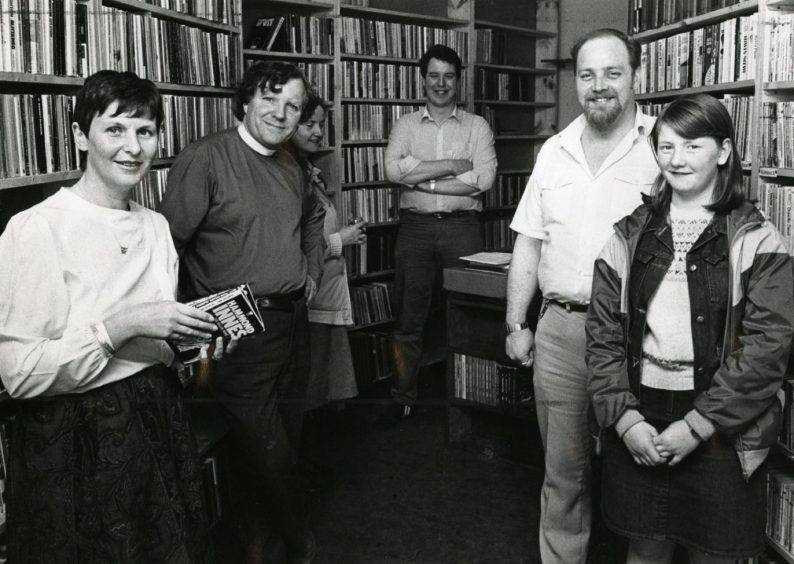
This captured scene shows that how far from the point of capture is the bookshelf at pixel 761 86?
2518 millimetres

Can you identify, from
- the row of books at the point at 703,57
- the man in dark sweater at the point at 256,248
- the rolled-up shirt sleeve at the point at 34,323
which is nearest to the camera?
the rolled-up shirt sleeve at the point at 34,323

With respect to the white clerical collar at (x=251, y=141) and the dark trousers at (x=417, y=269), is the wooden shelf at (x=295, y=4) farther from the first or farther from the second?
the white clerical collar at (x=251, y=141)

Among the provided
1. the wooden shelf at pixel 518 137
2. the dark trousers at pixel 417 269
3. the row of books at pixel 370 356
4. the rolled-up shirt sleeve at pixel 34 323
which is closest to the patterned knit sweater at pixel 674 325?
the rolled-up shirt sleeve at pixel 34 323

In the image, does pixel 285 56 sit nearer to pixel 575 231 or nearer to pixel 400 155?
pixel 400 155

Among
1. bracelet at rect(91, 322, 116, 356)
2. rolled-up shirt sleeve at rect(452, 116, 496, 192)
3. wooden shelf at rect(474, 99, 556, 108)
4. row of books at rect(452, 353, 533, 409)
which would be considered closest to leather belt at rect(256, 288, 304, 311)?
bracelet at rect(91, 322, 116, 356)

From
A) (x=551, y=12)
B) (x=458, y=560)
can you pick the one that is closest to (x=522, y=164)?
(x=551, y=12)

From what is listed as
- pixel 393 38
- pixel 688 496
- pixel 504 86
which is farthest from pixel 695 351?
pixel 504 86

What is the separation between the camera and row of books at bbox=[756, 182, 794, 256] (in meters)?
2.52

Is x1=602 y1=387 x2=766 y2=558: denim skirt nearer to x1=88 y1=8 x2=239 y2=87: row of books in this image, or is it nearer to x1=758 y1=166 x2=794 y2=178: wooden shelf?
x1=758 y1=166 x2=794 y2=178: wooden shelf

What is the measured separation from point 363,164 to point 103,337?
11.4 ft

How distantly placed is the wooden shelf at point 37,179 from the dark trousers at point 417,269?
7.71 ft

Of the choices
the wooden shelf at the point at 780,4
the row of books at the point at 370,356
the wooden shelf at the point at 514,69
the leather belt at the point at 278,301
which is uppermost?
the wooden shelf at the point at 514,69

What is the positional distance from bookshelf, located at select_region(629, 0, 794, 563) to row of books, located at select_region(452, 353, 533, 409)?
1.21 metres

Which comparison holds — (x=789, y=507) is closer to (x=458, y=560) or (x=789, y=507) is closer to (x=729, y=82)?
(x=458, y=560)
